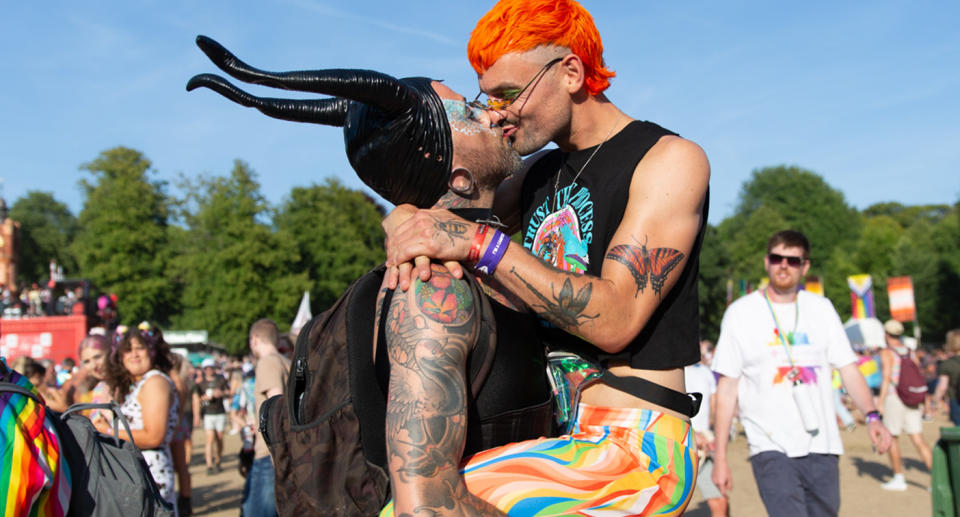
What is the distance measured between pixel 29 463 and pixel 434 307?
73.6 inches

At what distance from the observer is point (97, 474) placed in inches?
130

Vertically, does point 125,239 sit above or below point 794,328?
above

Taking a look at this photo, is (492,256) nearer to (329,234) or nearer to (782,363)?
(782,363)

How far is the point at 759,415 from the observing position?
5352 millimetres

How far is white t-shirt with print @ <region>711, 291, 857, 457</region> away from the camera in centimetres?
520

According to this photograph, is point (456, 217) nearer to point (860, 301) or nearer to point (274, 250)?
point (860, 301)

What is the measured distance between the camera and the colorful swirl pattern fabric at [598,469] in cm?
204

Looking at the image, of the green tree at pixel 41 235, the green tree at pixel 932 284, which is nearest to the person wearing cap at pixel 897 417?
the green tree at pixel 932 284

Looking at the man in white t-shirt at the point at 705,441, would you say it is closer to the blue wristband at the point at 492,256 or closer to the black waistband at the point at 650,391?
the black waistband at the point at 650,391

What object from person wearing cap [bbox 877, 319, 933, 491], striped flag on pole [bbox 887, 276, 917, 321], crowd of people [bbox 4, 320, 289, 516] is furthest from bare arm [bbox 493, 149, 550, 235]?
striped flag on pole [bbox 887, 276, 917, 321]

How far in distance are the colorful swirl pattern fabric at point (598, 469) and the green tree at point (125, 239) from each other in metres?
53.1

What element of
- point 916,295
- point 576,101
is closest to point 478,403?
point 576,101

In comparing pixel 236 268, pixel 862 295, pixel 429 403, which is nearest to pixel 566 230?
pixel 429 403

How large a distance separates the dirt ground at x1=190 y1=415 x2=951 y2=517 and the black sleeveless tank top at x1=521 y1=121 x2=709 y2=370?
6.70 m
